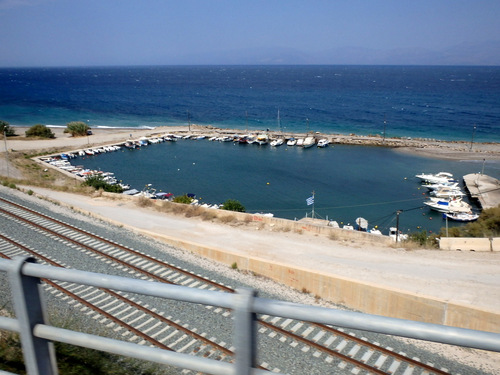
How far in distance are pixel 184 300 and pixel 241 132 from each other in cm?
6236

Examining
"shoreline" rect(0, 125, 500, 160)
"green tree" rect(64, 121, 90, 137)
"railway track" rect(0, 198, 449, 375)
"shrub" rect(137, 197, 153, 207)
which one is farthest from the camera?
"green tree" rect(64, 121, 90, 137)

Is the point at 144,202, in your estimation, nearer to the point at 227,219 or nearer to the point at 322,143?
the point at 227,219

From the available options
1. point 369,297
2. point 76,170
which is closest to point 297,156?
point 76,170

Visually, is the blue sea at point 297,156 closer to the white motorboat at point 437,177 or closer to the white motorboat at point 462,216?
the white motorboat at point 462,216

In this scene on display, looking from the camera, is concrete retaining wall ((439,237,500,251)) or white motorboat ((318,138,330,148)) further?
white motorboat ((318,138,330,148))

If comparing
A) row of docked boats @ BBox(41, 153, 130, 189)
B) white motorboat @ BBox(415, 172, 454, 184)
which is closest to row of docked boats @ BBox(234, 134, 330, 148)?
white motorboat @ BBox(415, 172, 454, 184)

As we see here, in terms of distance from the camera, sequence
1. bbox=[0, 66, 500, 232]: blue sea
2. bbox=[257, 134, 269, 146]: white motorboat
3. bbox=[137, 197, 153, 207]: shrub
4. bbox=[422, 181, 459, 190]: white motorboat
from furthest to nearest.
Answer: bbox=[257, 134, 269, 146]: white motorboat, bbox=[422, 181, 459, 190]: white motorboat, bbox=[0, 66, 500, 232]: blue sea, bbox=[137, 197, 153, 207]: shrub

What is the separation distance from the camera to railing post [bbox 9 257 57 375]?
175 centimetres

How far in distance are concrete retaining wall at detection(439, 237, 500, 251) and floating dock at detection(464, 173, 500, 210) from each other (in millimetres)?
18298

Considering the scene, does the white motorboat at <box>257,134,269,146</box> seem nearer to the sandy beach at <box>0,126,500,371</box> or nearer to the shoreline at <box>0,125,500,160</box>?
the shoreline at <box>0,125,500,160</box>

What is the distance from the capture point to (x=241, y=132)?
63.3 m

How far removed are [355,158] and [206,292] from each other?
5009 cm

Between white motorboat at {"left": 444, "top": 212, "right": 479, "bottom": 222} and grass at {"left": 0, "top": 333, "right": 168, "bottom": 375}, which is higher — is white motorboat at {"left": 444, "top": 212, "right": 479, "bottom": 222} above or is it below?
below

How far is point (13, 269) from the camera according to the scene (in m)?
1.73
